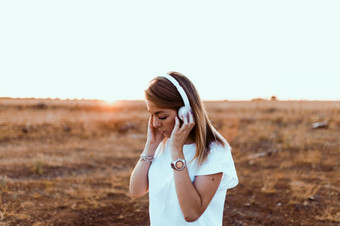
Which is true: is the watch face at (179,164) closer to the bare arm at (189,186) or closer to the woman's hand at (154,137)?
the bare arm at (189,186)

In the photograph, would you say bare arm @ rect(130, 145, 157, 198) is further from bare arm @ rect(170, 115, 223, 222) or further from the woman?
bare arm @ rect(170, 115, 223, 222)

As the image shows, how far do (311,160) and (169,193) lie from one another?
23.7 feet

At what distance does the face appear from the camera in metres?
1.77

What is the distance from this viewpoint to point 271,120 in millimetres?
16422

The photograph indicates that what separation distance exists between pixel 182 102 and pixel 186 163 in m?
0.33

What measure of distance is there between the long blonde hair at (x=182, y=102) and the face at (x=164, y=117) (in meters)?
0.03

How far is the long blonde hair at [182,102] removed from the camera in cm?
171

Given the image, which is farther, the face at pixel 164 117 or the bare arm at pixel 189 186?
the face at pixel 164 117

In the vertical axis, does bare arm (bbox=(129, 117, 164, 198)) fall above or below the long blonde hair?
below

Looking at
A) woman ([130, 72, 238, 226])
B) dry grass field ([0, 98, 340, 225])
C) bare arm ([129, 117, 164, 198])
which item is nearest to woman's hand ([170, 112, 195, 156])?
woman ([130, 72, 238, 226])

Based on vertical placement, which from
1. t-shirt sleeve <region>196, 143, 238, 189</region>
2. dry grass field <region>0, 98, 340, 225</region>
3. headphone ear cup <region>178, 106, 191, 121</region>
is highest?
headphone ear cup <region>178, 106, 191, 121</region>

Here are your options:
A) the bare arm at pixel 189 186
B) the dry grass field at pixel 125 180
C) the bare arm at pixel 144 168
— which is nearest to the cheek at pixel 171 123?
the bare arm at pixel 189 186

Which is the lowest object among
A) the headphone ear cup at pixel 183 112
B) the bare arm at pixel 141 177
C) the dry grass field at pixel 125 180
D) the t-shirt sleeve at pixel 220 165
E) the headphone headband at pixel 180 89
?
the dry grass field at pixel 125 180

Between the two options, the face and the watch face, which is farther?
the face
